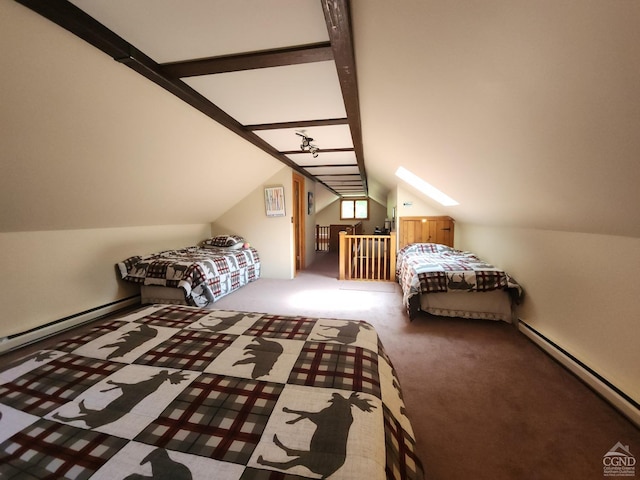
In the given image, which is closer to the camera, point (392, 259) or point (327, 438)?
point (327, 438)

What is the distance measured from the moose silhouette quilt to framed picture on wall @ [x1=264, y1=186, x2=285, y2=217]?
3.56 metres

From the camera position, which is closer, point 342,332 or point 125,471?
point 125,471

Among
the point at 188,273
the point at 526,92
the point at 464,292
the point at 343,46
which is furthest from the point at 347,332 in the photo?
the point at 188,273

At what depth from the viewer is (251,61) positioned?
65.7 inches

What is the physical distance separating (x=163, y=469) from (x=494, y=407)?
1.78 meters

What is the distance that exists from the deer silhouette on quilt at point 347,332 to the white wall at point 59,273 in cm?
287

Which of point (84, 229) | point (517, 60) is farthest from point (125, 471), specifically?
point (84, 229)

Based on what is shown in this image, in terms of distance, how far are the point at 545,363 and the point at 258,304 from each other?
9.48ft

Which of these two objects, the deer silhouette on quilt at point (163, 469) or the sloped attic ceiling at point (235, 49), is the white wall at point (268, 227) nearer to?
the sloped attic ceiling at point (235, 49)

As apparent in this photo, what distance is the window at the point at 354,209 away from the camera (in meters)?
9.34

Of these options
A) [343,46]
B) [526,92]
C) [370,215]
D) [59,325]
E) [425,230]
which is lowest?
[59,325]

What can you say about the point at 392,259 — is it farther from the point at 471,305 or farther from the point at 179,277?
the point at 179,277

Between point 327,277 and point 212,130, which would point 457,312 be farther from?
point 212,130

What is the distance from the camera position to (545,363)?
6.54 ft
